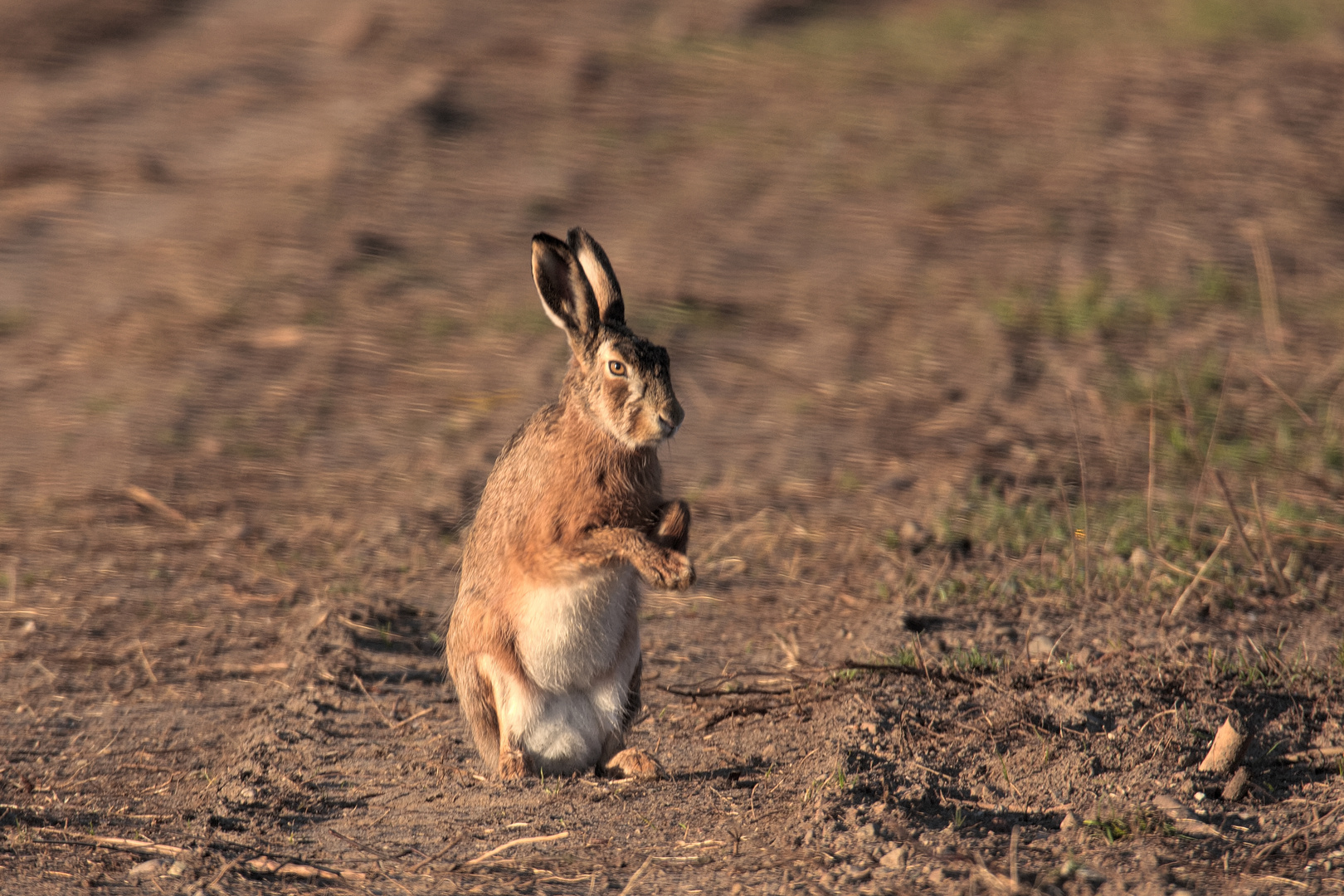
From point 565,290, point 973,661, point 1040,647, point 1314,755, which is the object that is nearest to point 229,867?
point 565,290

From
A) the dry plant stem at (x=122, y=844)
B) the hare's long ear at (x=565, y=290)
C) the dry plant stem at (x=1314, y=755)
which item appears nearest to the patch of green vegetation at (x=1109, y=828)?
the dry plant stem at (x=1314, y=755)

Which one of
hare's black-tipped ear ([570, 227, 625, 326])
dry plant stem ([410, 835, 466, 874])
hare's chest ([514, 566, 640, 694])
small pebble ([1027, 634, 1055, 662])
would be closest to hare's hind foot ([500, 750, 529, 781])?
hare's chest ([514, 566, 640, 694])

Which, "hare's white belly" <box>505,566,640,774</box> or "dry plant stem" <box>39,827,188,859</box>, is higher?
"hare's white belly" <box>505,566,640,774</box>

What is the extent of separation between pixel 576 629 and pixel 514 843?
2.62 ft

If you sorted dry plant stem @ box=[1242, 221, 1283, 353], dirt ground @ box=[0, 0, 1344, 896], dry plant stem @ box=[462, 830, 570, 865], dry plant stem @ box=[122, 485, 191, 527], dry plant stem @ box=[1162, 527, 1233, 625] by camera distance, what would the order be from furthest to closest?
1. dry plant stem @ box=[1242, 221, 1283, 353]
2. dry plant stem @ box=[122, 485, 191, 527]
3. dry plant stem @ box=[1162, 527, 1233, 625]
4. dirt ground @ box=[0, 0, 1344, 896]
5. dry plant stem @ box=[462, 830, 570, 865]

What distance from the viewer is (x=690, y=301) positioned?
10156 millimetres

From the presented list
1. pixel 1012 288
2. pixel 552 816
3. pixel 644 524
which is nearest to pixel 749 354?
pixel 1012 288

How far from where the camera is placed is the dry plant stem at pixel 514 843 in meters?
4.11

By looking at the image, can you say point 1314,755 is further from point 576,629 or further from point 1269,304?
point 1269,304

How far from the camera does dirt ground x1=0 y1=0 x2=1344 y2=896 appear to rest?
4398 millimetres

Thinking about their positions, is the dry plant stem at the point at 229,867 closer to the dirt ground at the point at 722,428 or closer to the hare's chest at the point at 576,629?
the dirt ground at the point at 722,428

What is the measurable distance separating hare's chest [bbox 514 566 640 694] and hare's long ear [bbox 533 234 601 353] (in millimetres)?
771

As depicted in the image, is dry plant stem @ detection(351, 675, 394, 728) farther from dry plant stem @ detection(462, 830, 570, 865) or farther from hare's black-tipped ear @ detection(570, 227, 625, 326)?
hare's black-tipped ear @ detection(570, 227, 625, 326)

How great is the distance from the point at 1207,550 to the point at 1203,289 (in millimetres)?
3838
